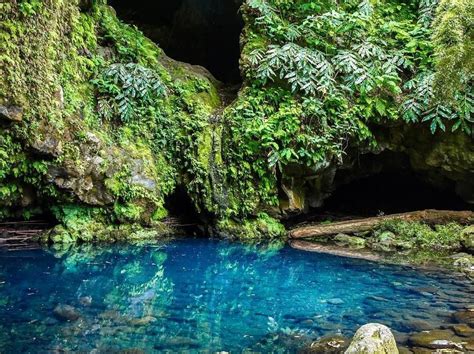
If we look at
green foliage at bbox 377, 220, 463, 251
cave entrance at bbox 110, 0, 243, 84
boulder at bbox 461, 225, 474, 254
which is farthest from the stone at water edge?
cave entrance at bbox 110, 0, 243, 84

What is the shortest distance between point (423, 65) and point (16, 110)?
31.2 ft

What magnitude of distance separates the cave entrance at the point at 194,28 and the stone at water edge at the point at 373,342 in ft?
42.2

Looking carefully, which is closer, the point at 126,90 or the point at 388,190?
the point at 126,90

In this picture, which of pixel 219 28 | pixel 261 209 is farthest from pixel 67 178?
pixel 219 28

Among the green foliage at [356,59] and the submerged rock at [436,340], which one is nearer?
the submerged rock at [436,340]

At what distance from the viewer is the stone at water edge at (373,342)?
349 centimetres

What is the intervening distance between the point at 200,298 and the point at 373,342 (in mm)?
2609

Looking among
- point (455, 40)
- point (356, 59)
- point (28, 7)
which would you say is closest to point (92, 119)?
point (28, 7)

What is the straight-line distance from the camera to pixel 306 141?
33.0 ft

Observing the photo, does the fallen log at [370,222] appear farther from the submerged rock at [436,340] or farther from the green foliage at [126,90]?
the submerged rock at [436,340]

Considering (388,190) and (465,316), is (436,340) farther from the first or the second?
(388,190)

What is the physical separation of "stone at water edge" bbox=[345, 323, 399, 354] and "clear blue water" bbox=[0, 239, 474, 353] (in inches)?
28.0

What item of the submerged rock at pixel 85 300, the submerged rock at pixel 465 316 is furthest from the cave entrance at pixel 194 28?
the submerged rock at pixel 465 316

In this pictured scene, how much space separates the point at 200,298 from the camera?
5.54 m
